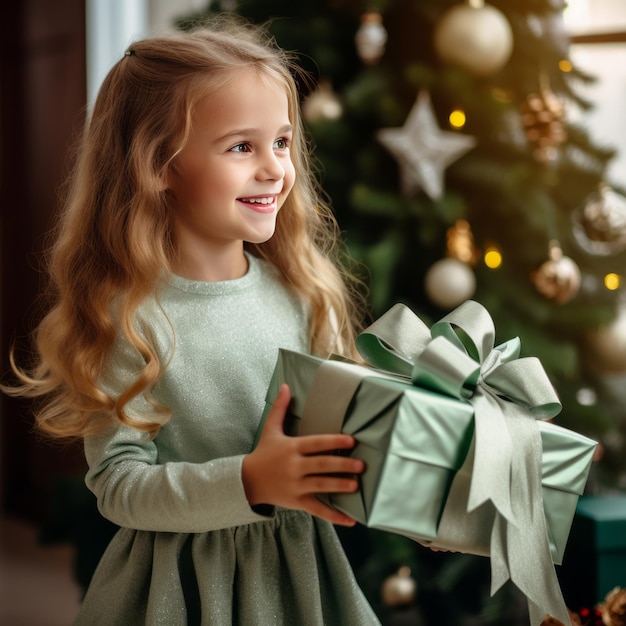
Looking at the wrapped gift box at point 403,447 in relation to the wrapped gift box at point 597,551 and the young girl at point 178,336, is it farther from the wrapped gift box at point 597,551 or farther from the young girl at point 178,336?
the wrapped gift box at point 597,551

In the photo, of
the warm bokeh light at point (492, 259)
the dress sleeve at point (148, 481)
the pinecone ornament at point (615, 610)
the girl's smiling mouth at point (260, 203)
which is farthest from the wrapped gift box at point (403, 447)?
the warm bokeh light at point (492, 259)

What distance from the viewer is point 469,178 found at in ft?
5.40

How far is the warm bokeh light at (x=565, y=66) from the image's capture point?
1.67 meters

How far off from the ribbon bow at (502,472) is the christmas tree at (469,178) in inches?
28.5

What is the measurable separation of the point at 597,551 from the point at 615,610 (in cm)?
24

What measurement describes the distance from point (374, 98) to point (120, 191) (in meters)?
0.78

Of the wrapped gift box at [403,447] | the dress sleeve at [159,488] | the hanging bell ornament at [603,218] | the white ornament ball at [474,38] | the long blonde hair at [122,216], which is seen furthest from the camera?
the hanging bell ornament at [603,218]

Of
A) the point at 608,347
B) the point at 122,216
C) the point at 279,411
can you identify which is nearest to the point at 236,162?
the point at 122,216

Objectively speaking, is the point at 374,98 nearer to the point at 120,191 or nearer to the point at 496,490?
the point at 120,191

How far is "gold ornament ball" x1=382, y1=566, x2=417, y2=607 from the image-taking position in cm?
165

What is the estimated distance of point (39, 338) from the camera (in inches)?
40.4

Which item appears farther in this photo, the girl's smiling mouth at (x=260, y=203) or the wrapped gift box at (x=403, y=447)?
the girl's smiling mouth at (x=260, y=203)

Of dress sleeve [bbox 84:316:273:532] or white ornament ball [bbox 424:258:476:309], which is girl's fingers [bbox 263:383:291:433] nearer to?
dress sleeve [bbox 84:316:273:532]

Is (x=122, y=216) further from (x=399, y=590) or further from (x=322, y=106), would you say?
(x=399, y=590)
